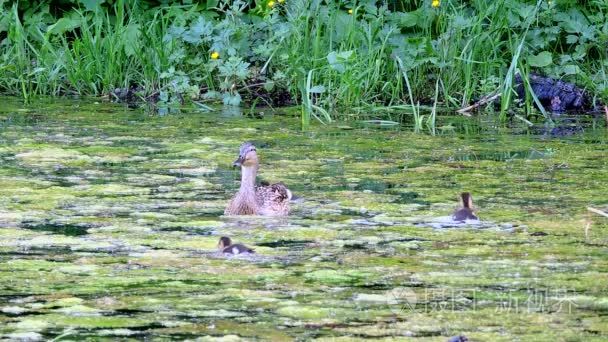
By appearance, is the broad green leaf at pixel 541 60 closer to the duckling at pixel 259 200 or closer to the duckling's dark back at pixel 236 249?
the duckling at pixel 259 200

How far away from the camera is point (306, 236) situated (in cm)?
605

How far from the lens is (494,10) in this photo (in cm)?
1111

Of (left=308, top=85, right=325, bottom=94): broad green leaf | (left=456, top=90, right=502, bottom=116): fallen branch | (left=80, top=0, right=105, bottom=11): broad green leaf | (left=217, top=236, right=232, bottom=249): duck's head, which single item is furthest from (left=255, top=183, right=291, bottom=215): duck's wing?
(left=80, top=0, right=105, bottom=11): broad green leaf

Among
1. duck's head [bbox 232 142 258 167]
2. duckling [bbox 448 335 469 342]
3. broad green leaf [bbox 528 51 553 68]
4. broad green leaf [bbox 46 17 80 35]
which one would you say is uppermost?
broad green leaf [bbox 46 17 80 35]

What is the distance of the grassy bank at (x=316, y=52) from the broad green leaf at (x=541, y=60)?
0.01 meters

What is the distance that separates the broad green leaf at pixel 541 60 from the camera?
36.1 feet

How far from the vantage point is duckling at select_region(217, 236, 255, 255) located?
18.2 ft

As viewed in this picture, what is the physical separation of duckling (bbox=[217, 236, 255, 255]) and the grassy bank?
4648 millimetres

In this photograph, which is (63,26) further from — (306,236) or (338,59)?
(306,236)

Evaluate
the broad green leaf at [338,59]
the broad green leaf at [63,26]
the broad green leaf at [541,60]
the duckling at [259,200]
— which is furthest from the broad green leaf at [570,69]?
the duckling at [259,200]

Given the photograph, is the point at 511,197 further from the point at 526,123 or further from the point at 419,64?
the point at 419,64

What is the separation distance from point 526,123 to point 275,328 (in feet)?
18.8

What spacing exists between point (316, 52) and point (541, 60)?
1918 millimetres

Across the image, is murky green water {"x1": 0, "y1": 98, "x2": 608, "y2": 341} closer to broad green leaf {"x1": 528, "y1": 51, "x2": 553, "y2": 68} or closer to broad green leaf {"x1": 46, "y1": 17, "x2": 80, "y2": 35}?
broad green leaf {"x1": 528, "y1": 51, "x2": 553, "y2": 68}
